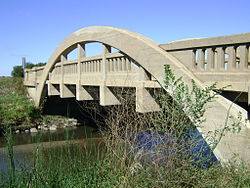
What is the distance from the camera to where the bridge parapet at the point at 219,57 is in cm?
401

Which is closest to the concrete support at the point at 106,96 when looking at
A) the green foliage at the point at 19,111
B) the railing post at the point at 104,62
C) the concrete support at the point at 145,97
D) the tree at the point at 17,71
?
the railing post at the point at 104,62

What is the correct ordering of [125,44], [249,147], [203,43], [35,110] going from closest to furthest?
[249,147]
[203,43]
[125,44]
[35,110]

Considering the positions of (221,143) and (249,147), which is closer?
(249,147)

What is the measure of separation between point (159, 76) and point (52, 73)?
27.7 ft

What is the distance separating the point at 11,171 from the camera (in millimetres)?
2447

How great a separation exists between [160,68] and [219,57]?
146 centimetres

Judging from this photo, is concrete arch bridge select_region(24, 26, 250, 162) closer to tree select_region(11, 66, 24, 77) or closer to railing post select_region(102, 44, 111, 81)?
railing post select_region(102, 44, 111, 81)

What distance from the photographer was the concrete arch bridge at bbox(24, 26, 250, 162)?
406 cm

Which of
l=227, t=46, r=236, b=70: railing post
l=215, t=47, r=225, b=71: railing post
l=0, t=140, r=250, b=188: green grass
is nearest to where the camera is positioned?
l=0, t=140, r=250, b=188: green grass

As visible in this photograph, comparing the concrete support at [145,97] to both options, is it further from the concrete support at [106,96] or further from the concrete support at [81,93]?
the concrete support at [81,93]

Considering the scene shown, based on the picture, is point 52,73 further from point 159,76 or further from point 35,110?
point 159,76

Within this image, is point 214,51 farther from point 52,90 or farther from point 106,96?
point 52,90

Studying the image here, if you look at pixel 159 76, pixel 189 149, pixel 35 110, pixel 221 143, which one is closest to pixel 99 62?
pixel 159 76

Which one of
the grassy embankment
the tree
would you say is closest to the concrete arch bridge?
the grassy embankment
